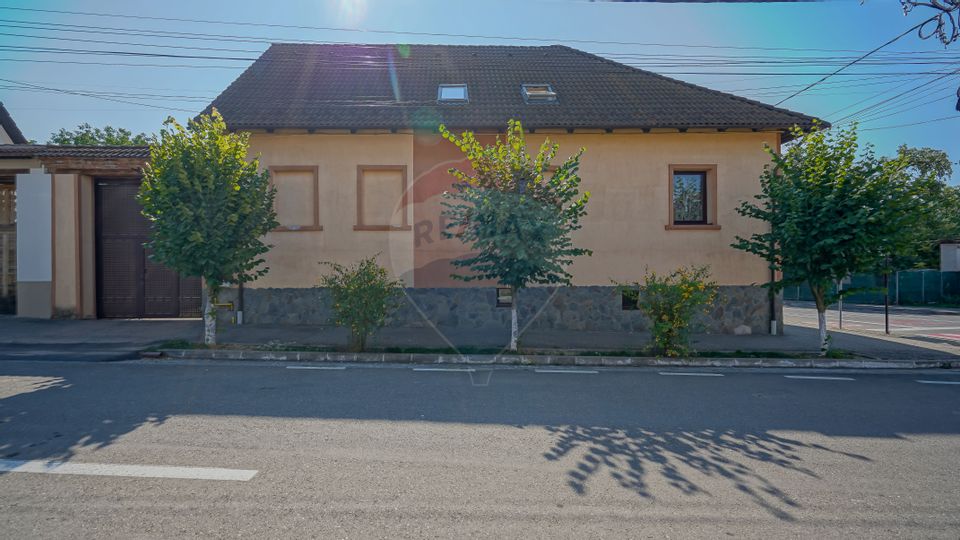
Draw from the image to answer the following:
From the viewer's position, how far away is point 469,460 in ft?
14.6

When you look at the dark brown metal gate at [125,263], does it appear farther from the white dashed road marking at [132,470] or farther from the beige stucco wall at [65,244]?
the white dashed road marking at [132,470]

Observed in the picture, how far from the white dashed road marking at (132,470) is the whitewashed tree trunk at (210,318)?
6.38 m

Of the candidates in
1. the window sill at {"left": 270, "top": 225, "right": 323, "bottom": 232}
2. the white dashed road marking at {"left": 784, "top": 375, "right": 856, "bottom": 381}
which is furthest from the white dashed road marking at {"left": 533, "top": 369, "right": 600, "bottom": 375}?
the window sill at {"left": 270, "top": 225, "right": 323, "bottom": 232}

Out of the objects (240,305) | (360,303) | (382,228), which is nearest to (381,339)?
(360,303)

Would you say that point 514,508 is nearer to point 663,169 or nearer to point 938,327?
point 663,169

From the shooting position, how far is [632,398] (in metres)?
6.82

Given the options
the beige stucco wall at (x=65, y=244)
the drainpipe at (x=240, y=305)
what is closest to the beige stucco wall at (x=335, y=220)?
the drainpipe at (x=240, y=305)

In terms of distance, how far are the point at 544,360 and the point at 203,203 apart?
22.9ft

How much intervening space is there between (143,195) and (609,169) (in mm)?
10372

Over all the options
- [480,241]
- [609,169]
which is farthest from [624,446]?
[609,169]

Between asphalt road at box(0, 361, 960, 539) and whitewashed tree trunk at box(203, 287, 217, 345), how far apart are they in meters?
2.86

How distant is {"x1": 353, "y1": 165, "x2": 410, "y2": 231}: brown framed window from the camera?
44.2 feet

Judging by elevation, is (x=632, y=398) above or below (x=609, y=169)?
below

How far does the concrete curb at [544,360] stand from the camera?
9656 millimetres
